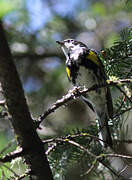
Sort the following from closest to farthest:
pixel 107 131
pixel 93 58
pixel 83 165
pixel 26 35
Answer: pixel 83 165, pixel 107 131, pixel 93 58, pixel 26 35

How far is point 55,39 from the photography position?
10.2ft

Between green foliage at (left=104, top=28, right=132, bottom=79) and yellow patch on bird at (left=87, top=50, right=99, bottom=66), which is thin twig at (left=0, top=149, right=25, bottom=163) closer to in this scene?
green foliage at (left=104, top=28, right=132, bottom=79)

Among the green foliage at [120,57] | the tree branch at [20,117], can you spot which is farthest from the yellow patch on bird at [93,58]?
the tree branch at [20,117]

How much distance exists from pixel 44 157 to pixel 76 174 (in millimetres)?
835

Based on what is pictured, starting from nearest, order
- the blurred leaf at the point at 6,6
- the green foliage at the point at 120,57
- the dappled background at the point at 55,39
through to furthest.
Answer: the blurred leaf at the point at 6,6 → the green foliage at the point at 120,57 → the dappled background at the point at 55,39

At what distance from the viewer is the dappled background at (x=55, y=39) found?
2.66m

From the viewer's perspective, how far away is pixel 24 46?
3.00 metres

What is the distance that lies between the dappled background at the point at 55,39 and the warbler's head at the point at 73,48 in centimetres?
44

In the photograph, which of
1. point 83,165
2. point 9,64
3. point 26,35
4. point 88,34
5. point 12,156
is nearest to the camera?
point 9,64

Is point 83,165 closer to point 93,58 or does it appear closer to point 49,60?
point 93,58

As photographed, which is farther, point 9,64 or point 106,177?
point 106,177

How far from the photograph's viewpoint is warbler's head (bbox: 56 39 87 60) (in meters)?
1.89

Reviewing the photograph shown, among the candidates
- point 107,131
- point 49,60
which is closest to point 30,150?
point 107,131

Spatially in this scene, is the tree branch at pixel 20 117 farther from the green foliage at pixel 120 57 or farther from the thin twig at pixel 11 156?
the green foliage at pixel 120 57
